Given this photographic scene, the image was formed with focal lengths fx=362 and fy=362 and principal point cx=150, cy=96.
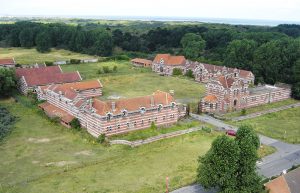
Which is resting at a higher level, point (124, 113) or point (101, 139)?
point (124, 113)

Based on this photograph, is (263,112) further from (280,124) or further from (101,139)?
(101,139)

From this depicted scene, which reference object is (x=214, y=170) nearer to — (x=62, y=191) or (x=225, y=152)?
(x=225, y=152)

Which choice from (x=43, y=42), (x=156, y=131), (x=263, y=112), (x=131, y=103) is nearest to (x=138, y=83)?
(x=263, y=112)

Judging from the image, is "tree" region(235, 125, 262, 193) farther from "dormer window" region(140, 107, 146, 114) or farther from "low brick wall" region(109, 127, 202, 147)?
"dormer window" region(140, 107, 146, 114)

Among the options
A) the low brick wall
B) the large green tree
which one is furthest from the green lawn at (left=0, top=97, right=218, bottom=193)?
the large green tree

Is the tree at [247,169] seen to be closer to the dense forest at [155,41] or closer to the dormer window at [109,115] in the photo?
the dormer window at [109,115]

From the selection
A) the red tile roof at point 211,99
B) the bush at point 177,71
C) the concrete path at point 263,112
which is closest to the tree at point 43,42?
the bush at point 177,71
